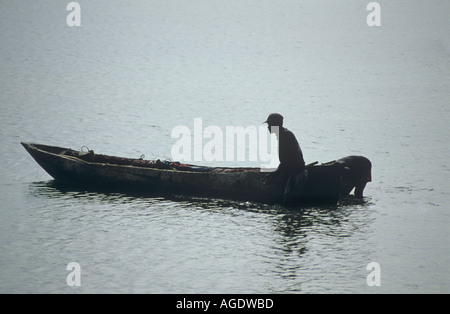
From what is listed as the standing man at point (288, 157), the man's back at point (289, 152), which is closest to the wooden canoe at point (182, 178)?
the standing man at point (288, 157)

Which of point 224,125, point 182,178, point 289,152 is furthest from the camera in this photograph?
point 224,125

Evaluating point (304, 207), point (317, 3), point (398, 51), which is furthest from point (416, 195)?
point (317, 3)

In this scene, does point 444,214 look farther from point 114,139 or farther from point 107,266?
point 114,139

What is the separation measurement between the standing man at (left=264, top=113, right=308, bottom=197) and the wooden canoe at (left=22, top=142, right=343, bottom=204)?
0.74 feet

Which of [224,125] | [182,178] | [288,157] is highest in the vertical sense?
[224,125]

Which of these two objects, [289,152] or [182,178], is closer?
[289,152]

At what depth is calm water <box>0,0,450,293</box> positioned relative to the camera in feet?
37.6

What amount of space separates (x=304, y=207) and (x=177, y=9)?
4022cm

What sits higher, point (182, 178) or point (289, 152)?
point (289, 152)

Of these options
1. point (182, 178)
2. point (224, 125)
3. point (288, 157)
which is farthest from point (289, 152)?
point (224, 125)

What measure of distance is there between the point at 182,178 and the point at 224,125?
12.9m

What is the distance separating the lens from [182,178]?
1512 cm

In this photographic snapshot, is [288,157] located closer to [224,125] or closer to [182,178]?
[182,178]

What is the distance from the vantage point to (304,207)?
47.1ft
